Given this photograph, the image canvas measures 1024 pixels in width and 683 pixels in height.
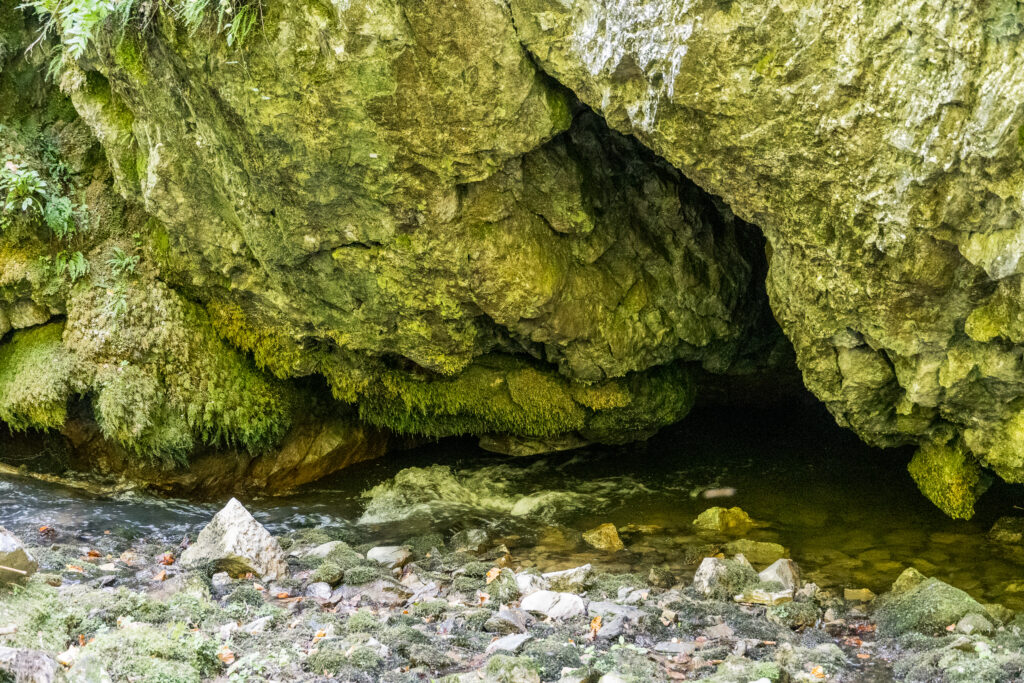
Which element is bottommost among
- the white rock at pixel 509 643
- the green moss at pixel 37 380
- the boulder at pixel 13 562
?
the white rock at pixel 509 643

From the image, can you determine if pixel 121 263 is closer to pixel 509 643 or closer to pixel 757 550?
pixel 509 643

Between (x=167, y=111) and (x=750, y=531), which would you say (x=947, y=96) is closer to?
(x=750, y=531)

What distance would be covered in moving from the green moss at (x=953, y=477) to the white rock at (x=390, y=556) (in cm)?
410

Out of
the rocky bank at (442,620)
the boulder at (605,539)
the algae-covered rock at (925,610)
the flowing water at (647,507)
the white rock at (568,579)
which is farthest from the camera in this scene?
the boulder at (605,539)

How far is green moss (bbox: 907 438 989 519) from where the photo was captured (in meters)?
5.74

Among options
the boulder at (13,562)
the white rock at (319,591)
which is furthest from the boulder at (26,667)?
the white rock at (319,591)

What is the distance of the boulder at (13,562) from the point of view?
393cm

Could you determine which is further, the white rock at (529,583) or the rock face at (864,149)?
the white rock at (529,583)

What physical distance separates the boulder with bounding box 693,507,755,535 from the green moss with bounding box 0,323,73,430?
573 cm

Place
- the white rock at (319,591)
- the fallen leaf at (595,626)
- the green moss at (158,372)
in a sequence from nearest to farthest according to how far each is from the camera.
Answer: the fallen leaf at (595,626) < the white rock at (319,591) < the green moss at (158,372)

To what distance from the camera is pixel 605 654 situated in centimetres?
394

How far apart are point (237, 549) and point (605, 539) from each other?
2.81 metres

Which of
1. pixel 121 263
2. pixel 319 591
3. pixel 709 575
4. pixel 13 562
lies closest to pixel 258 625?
pixel 319 591

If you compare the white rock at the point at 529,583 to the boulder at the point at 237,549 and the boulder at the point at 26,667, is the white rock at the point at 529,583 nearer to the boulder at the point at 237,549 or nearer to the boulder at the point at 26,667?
the boulder at the point at 237,549
